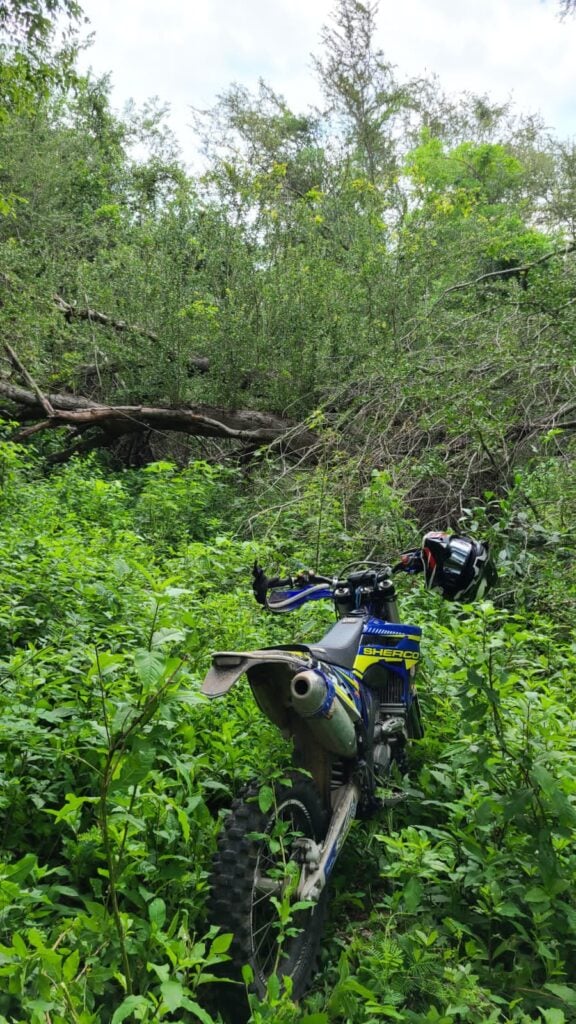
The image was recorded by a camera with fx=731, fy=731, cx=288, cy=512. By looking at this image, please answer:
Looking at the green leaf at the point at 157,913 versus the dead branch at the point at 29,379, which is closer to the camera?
the green leaf at the point at 157,913

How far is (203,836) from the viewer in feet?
7.55

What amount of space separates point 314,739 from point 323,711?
12.0 inches

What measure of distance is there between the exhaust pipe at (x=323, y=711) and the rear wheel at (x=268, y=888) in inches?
6.2

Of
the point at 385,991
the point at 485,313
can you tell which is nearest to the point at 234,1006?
the point at 385,991

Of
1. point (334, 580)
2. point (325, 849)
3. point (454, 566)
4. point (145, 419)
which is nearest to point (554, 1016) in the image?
point (325, 849)

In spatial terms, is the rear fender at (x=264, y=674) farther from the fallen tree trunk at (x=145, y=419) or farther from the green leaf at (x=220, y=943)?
the fallen tree trunk at (x=145, y=419)

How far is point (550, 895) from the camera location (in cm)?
209

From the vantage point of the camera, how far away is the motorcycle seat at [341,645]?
Result: 7.97ft

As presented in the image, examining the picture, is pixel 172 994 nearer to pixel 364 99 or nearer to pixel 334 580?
pixel 334 580

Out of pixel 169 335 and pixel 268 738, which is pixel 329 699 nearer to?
pixel 268 738

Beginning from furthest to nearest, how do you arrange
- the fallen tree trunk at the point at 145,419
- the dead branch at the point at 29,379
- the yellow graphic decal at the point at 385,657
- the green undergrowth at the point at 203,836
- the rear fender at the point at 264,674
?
the fallen tree trunk at the point at 145,419, the dead branch at the point at 29,379, the yellow graphic decal at the point at 385,657, the rear fender at the point at 264,674, the green undergrowth at the point at 203,836

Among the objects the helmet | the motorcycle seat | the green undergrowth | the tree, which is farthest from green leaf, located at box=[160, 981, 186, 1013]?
the tree

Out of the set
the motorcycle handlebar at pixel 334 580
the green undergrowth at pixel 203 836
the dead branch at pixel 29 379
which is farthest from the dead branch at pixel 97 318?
the motorcycle handlebar at pixel 334 580

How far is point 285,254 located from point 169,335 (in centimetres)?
209
